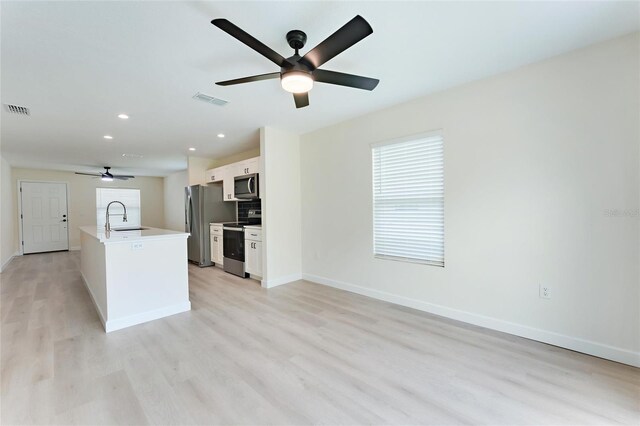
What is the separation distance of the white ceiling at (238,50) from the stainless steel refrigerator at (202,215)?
2230 millimetres

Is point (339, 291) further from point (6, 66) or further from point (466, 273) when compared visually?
point (6, 66)

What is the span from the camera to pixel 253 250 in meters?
4.52

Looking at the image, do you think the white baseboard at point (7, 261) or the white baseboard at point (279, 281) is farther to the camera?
the white baseboard at point (7, 261)

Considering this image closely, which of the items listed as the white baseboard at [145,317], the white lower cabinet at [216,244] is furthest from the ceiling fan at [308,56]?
the white lower cabinet at [216,244]

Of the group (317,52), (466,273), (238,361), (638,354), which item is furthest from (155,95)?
(638,354)

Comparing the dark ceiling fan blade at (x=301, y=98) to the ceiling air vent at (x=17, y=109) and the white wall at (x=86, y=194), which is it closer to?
the ceiling air vent at (x=17, y=109)

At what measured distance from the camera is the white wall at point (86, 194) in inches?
296

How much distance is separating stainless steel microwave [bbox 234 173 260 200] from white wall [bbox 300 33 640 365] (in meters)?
2.41

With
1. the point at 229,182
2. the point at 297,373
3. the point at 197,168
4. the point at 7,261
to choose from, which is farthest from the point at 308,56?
the point at 7,261

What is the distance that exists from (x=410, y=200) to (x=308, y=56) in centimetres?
207

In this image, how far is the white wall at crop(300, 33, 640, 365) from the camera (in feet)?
6.72

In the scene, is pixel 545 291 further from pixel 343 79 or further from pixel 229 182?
pixel 229 182

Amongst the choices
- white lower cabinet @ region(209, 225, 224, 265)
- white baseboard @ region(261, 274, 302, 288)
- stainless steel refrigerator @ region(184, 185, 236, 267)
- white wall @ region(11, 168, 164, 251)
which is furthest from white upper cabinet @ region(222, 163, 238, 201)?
white wall @ region(11, 168, 164, 251)

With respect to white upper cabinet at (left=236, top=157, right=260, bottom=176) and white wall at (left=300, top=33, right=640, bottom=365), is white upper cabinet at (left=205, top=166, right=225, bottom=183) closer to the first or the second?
white upper cabinet at (left=236, top=157, right=260, bottom=176)
